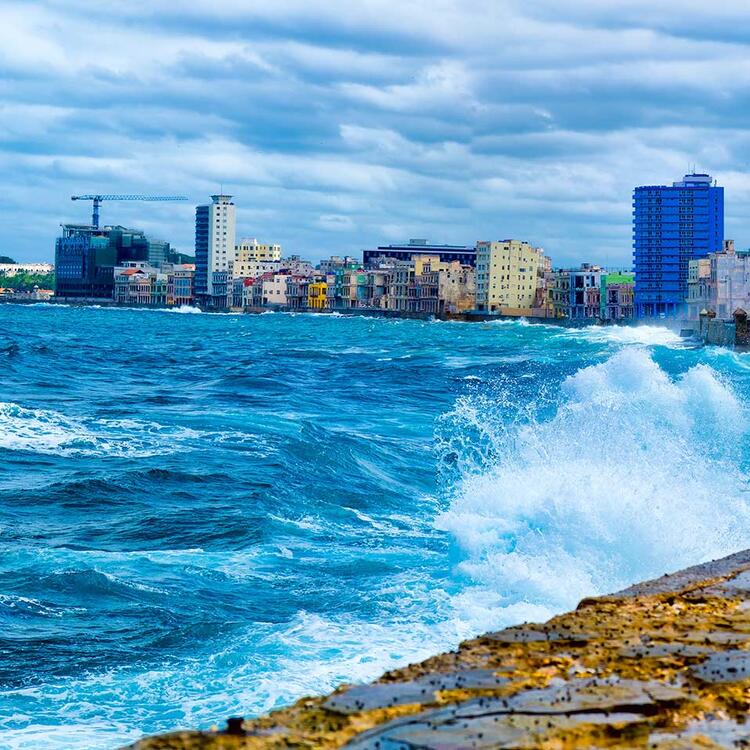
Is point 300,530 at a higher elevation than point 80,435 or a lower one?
lower

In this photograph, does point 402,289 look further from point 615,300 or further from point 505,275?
point 615,300

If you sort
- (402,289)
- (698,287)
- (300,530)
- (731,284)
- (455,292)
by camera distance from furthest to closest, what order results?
(402,289)
(455,292)
(698,287)
(731,284)
(300,530)

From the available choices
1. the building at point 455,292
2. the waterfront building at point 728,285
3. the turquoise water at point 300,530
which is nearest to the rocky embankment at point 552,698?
the turquoise water at point 300,530

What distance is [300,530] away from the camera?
15.9 metres

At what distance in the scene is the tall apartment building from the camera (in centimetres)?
16969

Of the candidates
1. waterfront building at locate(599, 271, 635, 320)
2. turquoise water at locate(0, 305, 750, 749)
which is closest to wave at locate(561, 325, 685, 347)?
turquoise water at locate(0, 305, 750, 749)

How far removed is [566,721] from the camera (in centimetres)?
508

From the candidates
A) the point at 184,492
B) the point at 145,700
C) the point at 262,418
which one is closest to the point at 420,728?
the point at 145,700

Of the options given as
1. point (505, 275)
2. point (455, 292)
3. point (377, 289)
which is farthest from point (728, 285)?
point (377, 289)

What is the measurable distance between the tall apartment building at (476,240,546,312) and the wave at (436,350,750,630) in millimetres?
141285

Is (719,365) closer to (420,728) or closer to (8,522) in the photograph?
(8,522)

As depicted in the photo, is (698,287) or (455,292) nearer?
(698,287)

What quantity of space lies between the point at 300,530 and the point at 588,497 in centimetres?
338

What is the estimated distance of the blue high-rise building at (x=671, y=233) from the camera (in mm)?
169125
